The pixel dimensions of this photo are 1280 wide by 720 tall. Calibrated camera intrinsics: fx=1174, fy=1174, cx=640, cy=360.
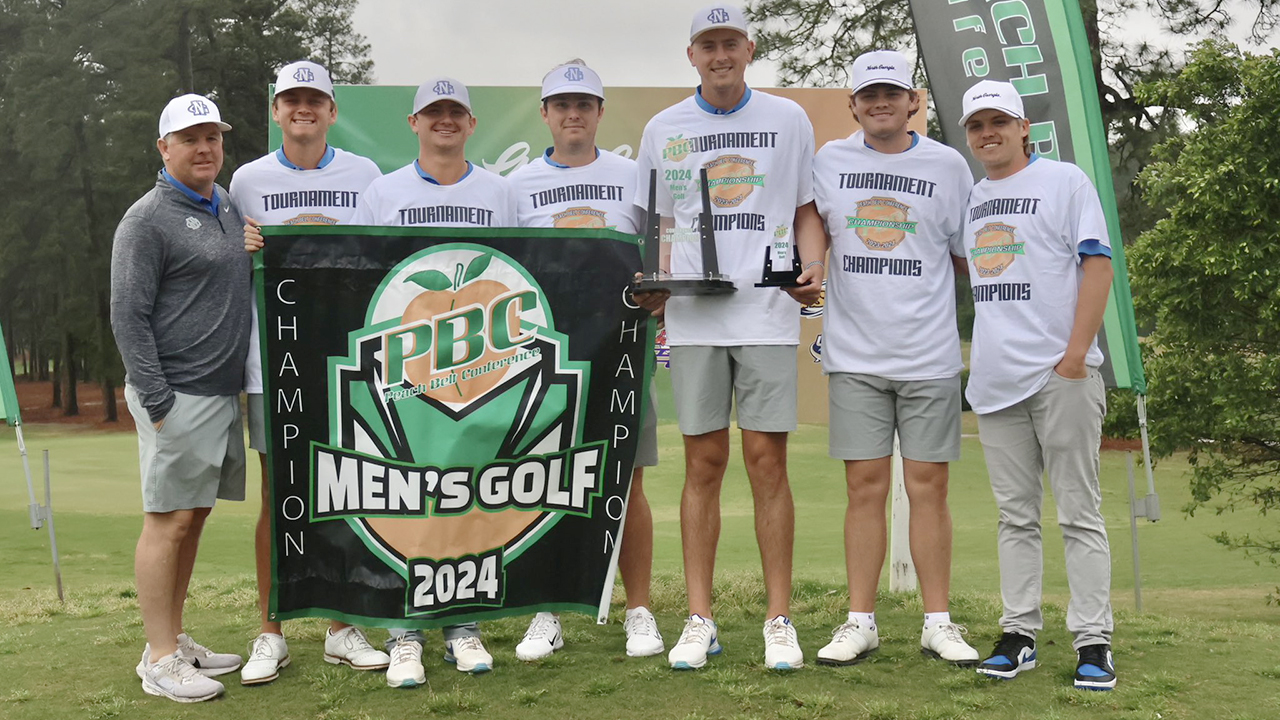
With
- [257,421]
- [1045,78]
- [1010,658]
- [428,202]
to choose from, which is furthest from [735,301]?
[1045,78]

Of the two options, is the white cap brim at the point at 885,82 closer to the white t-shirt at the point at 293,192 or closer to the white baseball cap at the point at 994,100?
the white baseball cap at the point at 994,100

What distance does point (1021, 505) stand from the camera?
4199 millimetres

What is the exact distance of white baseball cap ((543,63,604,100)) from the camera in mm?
4570

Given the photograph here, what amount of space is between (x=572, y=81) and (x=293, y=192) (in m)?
1.16

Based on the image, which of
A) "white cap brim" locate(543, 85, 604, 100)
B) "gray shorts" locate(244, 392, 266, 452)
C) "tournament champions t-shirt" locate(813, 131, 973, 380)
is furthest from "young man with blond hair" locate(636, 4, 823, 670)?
"gray shorts" locate(244, 392, 266, 452)

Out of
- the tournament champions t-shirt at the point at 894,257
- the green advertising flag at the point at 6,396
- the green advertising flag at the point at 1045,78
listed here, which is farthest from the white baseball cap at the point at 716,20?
the green advertising flag at the point at 6,396

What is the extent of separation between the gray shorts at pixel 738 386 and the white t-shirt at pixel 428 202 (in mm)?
903

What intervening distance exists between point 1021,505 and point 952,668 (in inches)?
25.0

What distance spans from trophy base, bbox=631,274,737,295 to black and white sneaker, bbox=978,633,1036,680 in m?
1.58

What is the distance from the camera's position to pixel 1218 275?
11391mm

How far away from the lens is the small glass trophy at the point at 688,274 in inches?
161

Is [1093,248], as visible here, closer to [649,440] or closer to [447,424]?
[649,440]

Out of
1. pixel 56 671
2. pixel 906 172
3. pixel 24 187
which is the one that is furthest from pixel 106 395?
pixel 906 172

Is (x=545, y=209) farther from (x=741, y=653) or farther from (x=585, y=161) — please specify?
(x=741, y=653)
